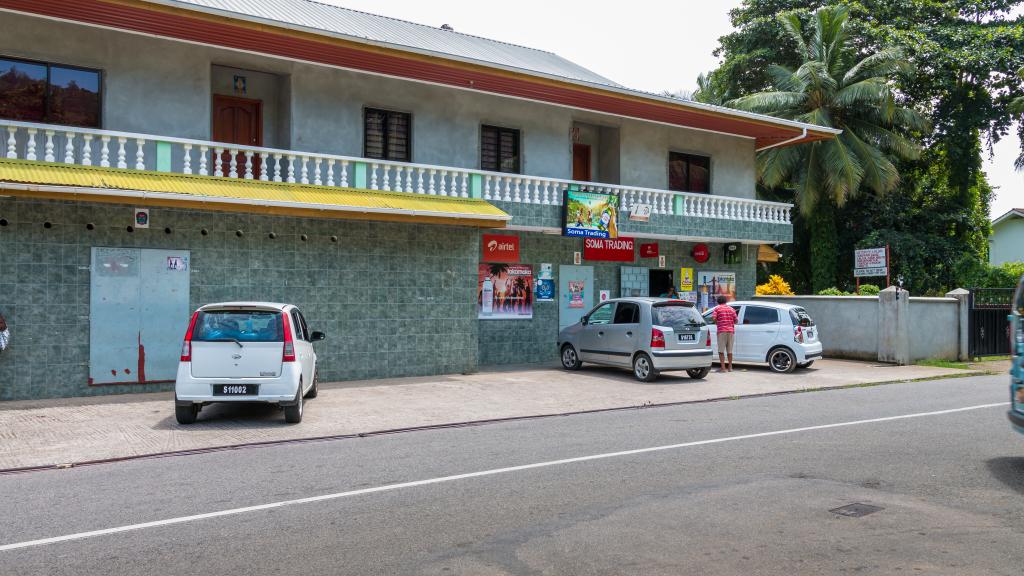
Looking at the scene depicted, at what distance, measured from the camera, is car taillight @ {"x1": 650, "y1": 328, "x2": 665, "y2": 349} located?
1617 centimetres

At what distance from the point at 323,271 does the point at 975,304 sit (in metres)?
18.8

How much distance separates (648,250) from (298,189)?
11.0 metres

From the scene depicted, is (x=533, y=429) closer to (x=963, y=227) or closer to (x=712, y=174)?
(x=712, y=174)

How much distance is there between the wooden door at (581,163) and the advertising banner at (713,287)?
15.2ft

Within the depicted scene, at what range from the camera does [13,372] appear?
12867mm

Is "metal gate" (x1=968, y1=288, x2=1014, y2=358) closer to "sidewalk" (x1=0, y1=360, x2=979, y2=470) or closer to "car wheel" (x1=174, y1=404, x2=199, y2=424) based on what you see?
"sidewalk" (x1=0, y1=360, x2=979, y2=470)

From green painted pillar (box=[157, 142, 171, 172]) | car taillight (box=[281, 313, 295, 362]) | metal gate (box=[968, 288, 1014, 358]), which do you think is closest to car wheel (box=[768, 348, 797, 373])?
metal gate (box=[968, 288, 1014, 358])

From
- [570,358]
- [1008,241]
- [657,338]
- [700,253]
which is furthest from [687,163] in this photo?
[1008,241]

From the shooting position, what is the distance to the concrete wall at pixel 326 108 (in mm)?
14859

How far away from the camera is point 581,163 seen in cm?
2292

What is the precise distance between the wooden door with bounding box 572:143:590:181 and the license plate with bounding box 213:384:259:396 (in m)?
13.8

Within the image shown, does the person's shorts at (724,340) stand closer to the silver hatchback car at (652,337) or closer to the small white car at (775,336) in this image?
the small white car at (775,336)

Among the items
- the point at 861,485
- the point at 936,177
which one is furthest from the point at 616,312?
the point at 936,177

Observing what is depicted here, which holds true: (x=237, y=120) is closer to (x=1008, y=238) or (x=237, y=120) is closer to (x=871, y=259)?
(x=871, y=259)
